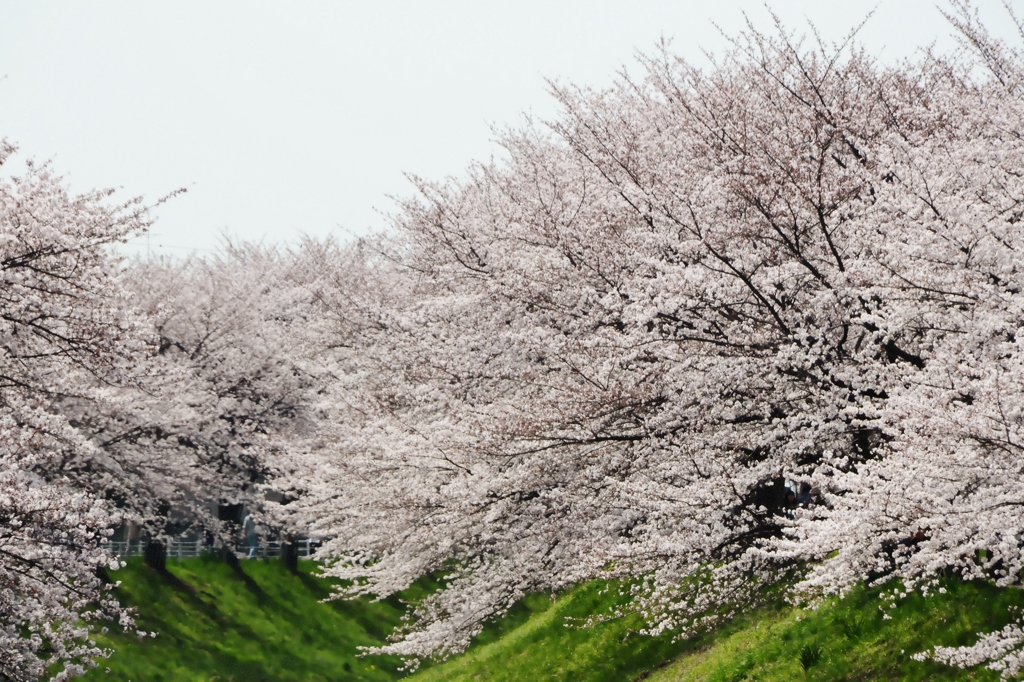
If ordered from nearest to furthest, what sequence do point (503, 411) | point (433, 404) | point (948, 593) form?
point (948, 593), point (503, 411), point (433, 404)

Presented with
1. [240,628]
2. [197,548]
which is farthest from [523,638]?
[197,548]

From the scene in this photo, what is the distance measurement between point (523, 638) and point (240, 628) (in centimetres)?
1213

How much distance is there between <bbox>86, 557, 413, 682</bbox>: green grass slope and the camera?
2439cm

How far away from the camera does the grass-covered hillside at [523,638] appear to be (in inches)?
419

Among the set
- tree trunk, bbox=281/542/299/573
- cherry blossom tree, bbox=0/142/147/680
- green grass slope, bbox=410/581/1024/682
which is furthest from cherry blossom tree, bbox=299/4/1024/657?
tree trunk, bbox=281/542/299/573

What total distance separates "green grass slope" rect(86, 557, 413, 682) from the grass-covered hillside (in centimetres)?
5

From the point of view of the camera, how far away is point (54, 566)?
12398 mm

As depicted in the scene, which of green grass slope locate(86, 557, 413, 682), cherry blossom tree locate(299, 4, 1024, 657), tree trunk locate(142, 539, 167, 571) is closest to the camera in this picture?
cherry blossom tree locate(299, 4, 1024, 657)

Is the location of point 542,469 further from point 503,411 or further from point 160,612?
point 160,612

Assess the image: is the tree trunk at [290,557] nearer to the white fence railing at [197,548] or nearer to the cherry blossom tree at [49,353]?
the white fence railing at [197,548]

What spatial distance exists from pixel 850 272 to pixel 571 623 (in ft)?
32.6

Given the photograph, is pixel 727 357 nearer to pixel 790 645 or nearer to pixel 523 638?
pixel 790 645

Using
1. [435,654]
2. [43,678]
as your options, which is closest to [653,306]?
[435,654]

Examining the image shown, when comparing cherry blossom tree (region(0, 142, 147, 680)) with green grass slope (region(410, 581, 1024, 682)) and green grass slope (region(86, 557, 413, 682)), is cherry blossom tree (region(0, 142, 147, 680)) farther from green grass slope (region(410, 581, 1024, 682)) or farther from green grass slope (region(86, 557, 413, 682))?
green grass slope (region(86, 557, 413, 682))
